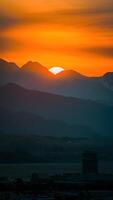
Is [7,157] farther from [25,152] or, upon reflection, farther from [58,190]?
[58,190]

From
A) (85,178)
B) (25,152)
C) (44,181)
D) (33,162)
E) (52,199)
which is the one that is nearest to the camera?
(52,199)

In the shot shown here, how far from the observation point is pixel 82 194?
254ft

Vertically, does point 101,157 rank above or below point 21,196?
above

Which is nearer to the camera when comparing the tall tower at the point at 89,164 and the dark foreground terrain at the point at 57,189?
the dark foreground terrain at the point at 57,189

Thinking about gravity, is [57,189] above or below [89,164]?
below

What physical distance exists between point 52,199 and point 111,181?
23.3 metres

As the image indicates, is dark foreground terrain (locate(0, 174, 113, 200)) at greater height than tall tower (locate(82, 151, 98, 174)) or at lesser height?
lesser

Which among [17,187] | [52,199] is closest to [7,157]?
[17,187]

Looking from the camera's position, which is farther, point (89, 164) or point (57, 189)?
point (89, 164)

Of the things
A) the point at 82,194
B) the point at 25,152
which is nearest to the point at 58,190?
the point at 82,194

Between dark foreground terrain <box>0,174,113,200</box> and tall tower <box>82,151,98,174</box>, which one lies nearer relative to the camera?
dark foreground terrain <box>0,174,113,200</box>

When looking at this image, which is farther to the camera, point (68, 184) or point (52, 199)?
point (68, 184)

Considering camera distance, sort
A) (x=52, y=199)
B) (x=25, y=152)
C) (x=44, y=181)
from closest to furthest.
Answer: (x=52, y=199) → (x=44, y=181) → (x=25, y=152)

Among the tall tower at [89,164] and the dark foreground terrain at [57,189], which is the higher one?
the tall tower at [89,164]
